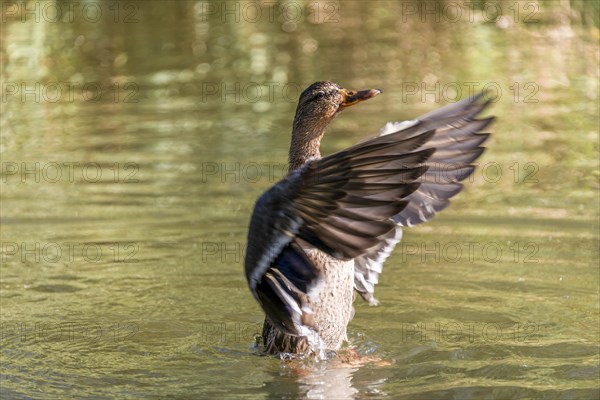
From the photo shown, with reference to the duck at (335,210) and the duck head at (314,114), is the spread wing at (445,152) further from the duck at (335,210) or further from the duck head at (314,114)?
the duck head at (314,114)

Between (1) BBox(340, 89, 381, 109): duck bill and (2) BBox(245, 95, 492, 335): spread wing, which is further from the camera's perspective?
(1) BBox(340, 89, 381, 109): duck bill

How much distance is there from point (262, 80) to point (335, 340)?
10309 mm

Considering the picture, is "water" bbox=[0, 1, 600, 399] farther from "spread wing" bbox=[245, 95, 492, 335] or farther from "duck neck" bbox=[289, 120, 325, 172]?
"duck neck" bbox=[289, 120, 325, 172]

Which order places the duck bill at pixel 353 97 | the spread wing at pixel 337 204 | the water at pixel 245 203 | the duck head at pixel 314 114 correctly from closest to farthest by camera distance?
the spread wing at pixel 337 204
the water at pixel 245 203
the duck bill at pixel 353 97
the duck head at pixel 314 114

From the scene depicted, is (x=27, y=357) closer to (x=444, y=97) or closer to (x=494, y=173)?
(x=494, y=173)

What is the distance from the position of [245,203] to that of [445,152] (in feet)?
14.3

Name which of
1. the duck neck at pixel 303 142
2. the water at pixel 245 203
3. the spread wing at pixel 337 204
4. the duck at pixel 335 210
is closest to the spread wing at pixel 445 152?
the duck at pixel 335 210

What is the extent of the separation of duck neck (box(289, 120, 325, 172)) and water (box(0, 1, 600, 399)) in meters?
1.45

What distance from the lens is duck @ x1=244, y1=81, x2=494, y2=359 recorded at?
615cm

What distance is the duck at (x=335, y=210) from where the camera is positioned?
615cm

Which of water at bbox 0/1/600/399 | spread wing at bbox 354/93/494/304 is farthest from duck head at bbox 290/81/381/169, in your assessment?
water at bbox 0/1/600/399

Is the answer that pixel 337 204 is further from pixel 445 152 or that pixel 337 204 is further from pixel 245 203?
Answer: pixel 245 203

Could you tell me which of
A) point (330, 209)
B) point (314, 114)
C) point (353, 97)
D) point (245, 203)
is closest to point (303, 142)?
point (314, 114)

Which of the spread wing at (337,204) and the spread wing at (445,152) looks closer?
the spread wing at (337,204)
